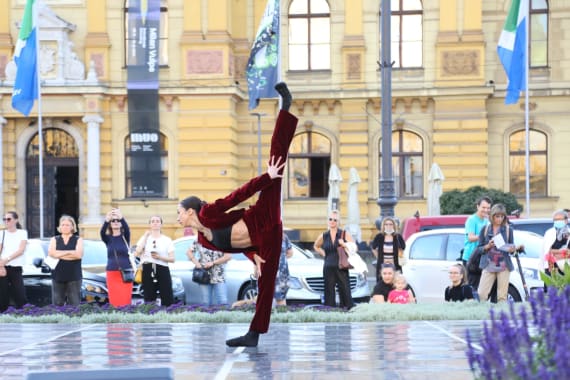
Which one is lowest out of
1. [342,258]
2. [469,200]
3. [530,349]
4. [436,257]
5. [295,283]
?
[295,283]

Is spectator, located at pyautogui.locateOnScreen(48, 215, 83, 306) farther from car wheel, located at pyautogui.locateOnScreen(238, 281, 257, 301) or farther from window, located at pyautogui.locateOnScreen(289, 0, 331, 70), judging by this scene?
window, located at pyautogui.locateOnScreen(289, 0, 331, 70)

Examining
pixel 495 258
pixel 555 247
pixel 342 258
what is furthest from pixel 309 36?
pixel 495 258

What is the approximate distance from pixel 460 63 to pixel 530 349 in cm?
3573

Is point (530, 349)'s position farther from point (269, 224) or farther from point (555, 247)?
point (555, 247)

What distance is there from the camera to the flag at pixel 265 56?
1072 inches

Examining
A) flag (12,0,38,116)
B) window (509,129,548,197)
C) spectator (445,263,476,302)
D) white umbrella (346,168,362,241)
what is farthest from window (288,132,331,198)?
spectator (445,263,476,302)

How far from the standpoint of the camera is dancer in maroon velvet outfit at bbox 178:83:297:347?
8828 mm

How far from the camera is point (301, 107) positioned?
40500mm

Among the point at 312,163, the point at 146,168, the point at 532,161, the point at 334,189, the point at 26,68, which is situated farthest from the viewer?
the point at 312,163

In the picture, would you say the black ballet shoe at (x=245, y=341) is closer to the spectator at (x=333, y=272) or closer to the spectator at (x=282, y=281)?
the spectator at (x=282, y=281)

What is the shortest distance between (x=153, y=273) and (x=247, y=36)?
24322mm

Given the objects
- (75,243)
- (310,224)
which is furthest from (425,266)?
(310,224)

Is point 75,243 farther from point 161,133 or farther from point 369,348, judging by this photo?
point 161,133

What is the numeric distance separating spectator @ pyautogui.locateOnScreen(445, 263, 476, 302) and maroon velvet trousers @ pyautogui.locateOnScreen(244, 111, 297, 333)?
6562 mm
